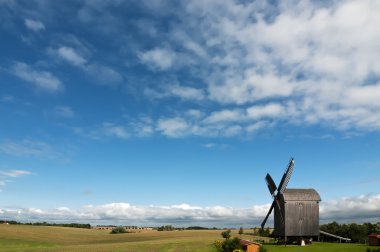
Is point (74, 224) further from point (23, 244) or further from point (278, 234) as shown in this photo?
point (278, 234)

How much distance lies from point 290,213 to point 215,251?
20.3m

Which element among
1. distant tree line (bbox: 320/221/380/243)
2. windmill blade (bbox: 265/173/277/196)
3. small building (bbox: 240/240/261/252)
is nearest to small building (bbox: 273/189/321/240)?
windmill blade (bbox: 265/173/277/196)

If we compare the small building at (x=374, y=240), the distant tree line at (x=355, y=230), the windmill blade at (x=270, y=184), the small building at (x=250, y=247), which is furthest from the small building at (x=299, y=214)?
the distant tree line at (x=355, y=230)

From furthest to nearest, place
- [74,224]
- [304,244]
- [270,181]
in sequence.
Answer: [74,224]
[270,181]
[304,244]

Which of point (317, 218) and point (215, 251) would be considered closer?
point (215, 251)

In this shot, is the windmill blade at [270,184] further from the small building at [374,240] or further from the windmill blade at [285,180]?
the small building at [374,240]

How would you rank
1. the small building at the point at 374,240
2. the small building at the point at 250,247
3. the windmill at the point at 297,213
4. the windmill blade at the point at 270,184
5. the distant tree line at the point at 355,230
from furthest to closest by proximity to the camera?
1. the distant tree line at the point at 355,230
2. the windmill blade at the point at 270,184
3. the windmill at the point at 297,213
4. the small building at the point at 374,240
5. the small building at the point at 250,247

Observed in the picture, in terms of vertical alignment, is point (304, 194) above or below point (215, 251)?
above

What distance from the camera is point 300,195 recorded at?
76.3 m

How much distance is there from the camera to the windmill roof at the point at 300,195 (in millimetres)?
75688

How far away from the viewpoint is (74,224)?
149 metres

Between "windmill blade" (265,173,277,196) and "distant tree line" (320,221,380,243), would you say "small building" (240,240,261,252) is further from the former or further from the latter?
"distant tree line" (320,221,380,243)

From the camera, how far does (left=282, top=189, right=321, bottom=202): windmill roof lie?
75.7 metres

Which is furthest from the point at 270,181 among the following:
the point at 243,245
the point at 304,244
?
the point at 243,245
